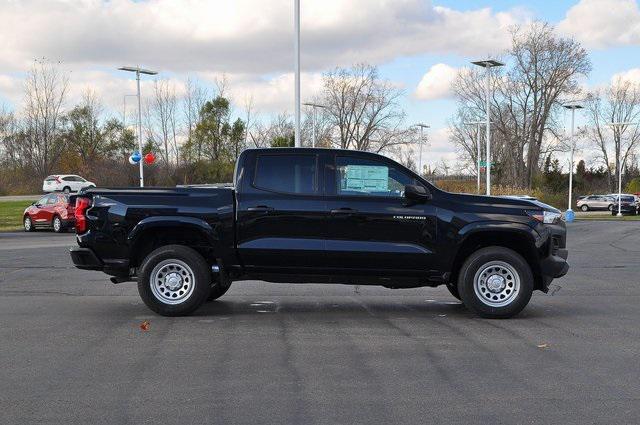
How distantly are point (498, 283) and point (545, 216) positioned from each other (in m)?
0.98

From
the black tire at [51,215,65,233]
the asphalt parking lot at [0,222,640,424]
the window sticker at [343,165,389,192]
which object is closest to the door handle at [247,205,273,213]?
the window sticker at [343,165,389,192]

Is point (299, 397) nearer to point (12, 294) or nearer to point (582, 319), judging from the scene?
point (582, 319)

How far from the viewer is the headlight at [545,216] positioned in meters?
9.27

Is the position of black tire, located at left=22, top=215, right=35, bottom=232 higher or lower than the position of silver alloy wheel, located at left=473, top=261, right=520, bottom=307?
lower

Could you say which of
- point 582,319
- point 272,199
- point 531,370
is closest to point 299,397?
point 531,370

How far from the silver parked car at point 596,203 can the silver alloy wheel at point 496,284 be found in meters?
65.7

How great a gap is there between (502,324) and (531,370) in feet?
7.67

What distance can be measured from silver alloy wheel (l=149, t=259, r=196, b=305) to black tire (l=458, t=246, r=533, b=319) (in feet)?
10.4

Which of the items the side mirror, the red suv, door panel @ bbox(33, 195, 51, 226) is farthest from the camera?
door panel @ bbox(33, 195, 51, 226)

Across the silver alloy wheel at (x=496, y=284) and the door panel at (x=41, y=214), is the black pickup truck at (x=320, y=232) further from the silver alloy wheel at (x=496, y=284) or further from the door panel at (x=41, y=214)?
the door panel at (x=41, y=214)

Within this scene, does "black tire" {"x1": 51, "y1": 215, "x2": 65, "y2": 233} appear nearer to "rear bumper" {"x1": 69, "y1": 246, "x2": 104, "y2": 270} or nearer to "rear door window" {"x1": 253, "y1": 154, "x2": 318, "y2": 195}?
"rear bumper" {"x1": 69, "y1": 246, "x2": 104, "y2": 270}

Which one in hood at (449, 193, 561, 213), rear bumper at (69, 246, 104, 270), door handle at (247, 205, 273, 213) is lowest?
rear bumper at (69, 246, 104, 270)

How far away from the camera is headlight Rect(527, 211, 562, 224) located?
9266 millimetres

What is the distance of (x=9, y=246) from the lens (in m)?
21.8
